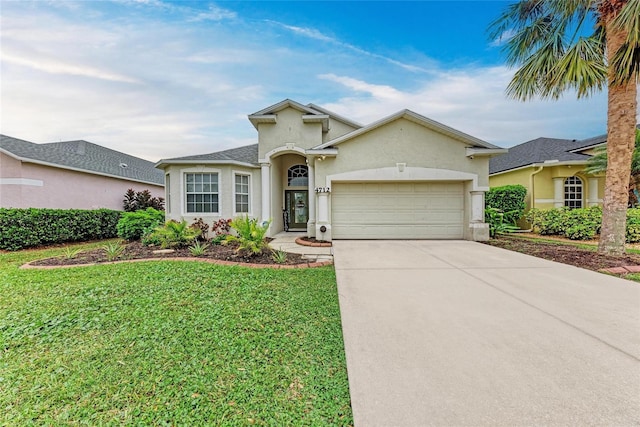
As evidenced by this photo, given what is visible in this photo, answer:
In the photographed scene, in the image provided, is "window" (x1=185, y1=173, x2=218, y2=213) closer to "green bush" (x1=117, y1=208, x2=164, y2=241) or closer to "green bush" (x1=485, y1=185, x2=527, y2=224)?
"green bush" (x1=117, y1=208, x2=164, y2=241)

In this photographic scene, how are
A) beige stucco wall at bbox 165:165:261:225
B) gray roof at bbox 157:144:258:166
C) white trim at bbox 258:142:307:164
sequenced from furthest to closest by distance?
1. white trim at bbox 258:142:307:164
2. beige stucco wall at bbox 165:165:261:225
3. gray roof at bbox 157:144:258:166

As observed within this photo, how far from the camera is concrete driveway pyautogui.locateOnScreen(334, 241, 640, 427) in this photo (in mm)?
2035

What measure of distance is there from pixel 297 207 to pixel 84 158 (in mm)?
12462

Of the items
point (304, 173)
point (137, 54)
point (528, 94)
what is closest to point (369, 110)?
→ point (304, 173)

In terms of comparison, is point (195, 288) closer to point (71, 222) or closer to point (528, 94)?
point (71, 222)

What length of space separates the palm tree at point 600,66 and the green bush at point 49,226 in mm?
17035

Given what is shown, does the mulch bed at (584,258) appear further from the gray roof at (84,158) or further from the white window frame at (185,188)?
the gray roof at (84,158)

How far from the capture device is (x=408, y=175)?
400 inches

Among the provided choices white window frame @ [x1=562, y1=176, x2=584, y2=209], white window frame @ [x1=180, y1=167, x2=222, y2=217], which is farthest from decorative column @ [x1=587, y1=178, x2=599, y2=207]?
white window frame @ [x1=180, y1=167, x2=222, y2=217]

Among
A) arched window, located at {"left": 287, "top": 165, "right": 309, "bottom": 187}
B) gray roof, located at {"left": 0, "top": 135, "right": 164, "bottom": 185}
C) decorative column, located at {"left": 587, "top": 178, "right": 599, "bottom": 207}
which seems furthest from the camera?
arched window, located at {"left": 287, "top": 165, "right": 309, "bottom": 187}

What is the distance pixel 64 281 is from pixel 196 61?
9794 mm

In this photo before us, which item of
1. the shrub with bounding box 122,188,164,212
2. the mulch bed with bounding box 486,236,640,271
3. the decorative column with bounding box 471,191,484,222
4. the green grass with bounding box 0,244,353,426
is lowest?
the green grass with bounding box 0,244,353,426

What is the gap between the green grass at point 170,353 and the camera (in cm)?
211

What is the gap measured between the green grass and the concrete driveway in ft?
1.17
